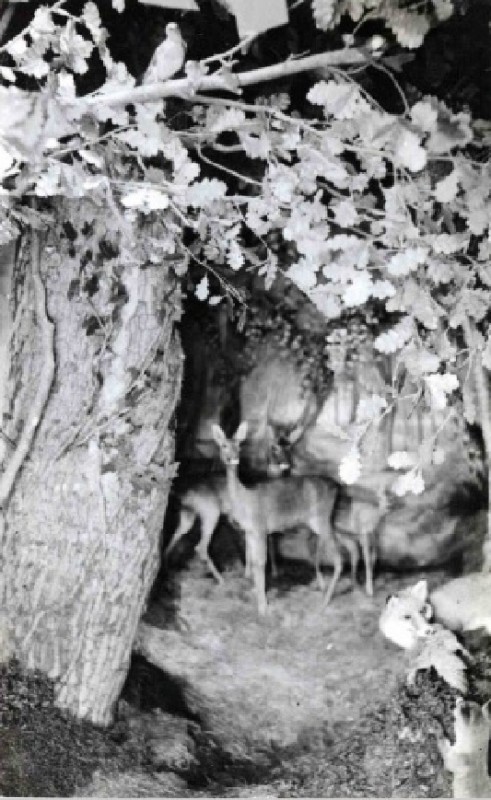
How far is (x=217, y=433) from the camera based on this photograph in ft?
4.86

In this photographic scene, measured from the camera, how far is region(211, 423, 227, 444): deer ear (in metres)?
1.48

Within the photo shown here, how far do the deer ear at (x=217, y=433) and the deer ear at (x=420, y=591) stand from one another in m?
0.41

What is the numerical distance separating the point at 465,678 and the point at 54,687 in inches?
28.7

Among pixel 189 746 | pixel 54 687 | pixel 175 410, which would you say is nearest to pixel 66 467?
pixel 175 410

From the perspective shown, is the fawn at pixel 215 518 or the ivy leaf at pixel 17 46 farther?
the fawn at pixel 215 518

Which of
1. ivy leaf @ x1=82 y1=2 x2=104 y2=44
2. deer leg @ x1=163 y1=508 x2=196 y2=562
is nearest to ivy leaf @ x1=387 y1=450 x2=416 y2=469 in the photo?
deer leg @ x1=163 y1=508 x2=196 y2=562

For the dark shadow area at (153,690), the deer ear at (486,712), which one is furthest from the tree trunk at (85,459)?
the deer ear at (486,712)

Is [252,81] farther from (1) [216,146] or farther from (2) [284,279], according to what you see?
(2) [284,279]

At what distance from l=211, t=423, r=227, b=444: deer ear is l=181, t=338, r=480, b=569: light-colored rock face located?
1 cm

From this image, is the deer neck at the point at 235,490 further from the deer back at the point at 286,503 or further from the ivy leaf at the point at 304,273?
the ivy leaf at the point at 304,273

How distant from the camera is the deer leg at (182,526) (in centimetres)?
150

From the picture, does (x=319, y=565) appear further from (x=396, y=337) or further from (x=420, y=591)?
(x=396, y=337)

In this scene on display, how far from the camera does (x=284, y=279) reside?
1.48m

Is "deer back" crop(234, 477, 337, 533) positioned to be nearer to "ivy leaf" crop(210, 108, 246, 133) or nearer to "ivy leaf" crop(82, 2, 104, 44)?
"ivy leaf" crop(210, 108, 246, 133)
